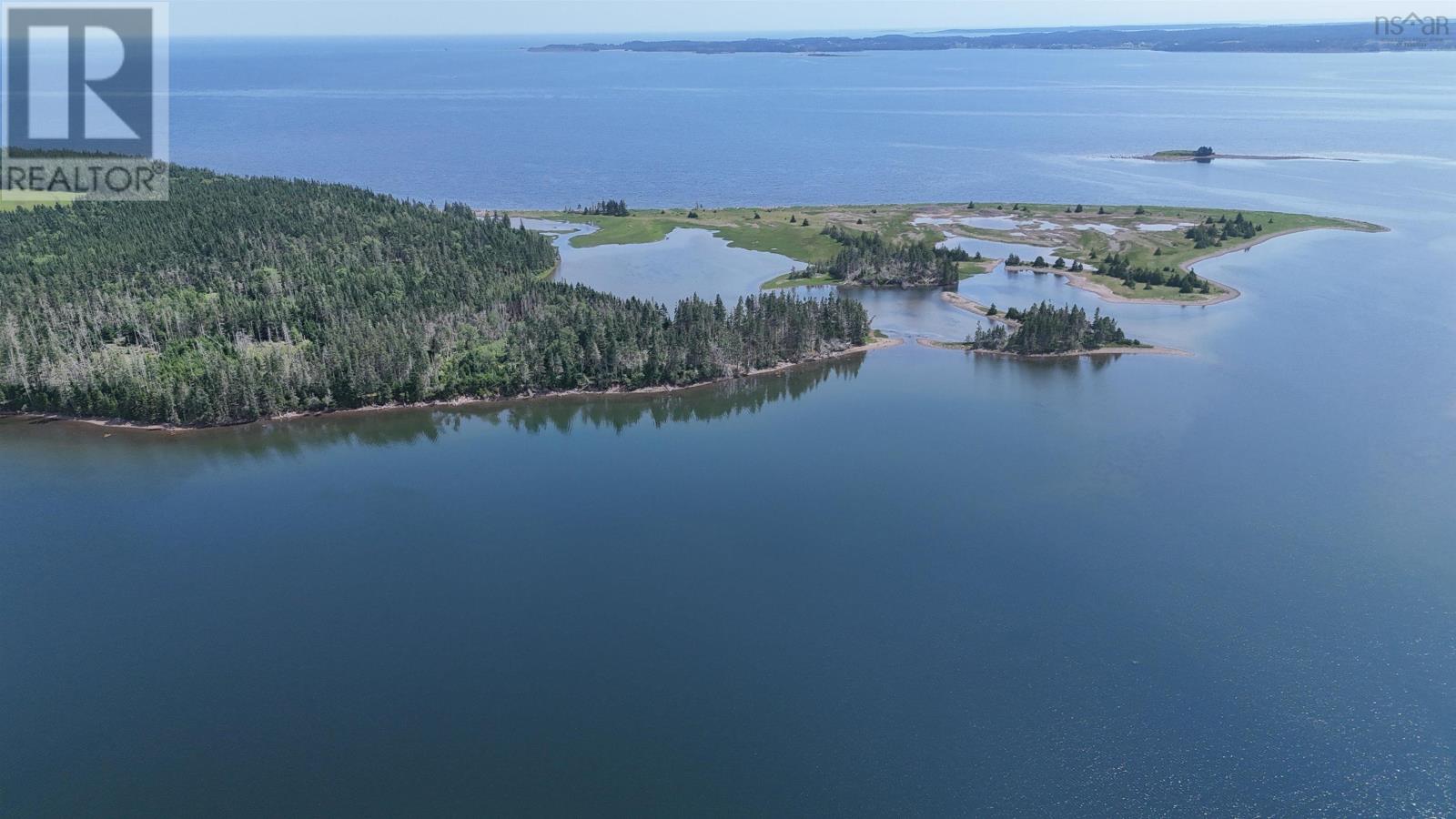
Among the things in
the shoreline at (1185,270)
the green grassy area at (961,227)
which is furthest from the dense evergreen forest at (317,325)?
the shoreline at (1185,270)

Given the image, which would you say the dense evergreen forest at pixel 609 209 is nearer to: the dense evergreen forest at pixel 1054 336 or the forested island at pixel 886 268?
the forested island at pixel 886 268

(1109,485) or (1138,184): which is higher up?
(1138,184)

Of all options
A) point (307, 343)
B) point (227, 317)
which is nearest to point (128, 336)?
point (227, 317)

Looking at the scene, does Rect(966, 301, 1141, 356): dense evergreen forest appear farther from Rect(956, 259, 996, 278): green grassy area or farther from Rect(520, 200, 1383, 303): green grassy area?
Rect(956, 259, 996, 278): green grassy area

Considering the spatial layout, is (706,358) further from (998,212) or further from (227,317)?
(998,212)

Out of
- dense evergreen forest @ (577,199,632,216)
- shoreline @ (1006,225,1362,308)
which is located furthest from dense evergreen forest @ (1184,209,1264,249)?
dense evergreen forest @ (577,199,632,216)

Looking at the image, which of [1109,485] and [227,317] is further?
[227,317]
